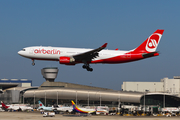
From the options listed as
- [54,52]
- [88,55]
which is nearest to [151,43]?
[88,55]

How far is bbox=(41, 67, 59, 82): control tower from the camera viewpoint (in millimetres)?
195000

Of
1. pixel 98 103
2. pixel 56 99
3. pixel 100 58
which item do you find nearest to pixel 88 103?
pixel 98 103

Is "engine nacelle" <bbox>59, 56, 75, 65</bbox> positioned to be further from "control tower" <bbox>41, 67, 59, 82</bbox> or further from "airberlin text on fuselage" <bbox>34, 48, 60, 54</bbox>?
"control tower" <bbox>41, 67, 59, 82</bbox>

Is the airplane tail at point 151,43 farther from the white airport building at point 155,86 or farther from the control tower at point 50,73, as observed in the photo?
the control tower at point 50,73

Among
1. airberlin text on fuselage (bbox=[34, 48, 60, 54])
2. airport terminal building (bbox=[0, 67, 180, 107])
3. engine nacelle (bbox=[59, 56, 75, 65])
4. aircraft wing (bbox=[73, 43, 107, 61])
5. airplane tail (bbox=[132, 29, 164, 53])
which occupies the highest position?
airplane tail (bbox=[132, 29, 164, 53])

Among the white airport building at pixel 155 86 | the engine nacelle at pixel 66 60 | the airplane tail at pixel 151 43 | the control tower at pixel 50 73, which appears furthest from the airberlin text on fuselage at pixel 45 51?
the white airport building at pixel 155 86

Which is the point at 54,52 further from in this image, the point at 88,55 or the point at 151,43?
the point at 151,43

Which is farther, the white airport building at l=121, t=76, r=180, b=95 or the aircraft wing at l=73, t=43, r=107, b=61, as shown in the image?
the white airport building at l=121, t=76, r=180, b=95

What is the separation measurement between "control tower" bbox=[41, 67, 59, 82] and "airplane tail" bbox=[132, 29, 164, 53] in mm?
113243

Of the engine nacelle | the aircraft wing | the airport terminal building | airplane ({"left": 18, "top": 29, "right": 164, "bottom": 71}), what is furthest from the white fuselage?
the airport terminal building

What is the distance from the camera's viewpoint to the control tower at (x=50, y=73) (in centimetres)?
19500

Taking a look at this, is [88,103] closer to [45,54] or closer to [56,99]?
[56,99]

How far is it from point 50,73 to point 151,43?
379 feet

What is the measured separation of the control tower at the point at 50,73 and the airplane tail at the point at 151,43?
113243 mm
